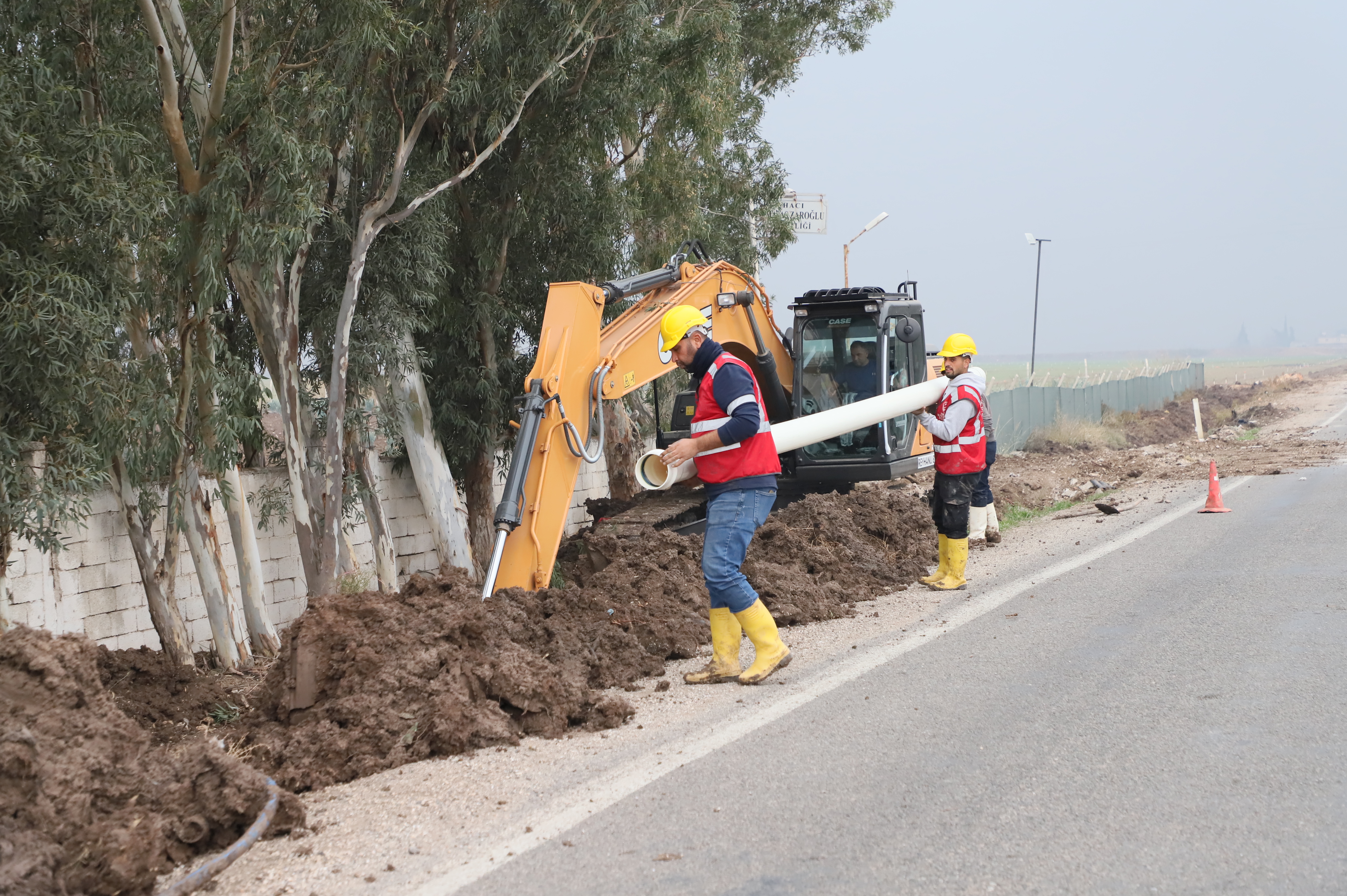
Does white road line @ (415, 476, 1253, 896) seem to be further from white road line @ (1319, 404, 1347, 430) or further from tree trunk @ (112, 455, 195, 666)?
white road line @ (1319, 404, 1347, 430)

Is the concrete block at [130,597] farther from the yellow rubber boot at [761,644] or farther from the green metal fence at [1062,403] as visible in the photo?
the green metal fence at [1062,403]

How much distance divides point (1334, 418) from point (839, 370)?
27.4m

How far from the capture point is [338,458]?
10.4 m

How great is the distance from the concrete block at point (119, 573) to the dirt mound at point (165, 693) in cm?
83

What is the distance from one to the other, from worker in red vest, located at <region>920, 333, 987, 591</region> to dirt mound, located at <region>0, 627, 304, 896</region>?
658cm

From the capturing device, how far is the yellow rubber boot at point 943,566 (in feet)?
33.0

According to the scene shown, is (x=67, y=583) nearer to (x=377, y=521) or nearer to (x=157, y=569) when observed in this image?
(x=157, y=569)

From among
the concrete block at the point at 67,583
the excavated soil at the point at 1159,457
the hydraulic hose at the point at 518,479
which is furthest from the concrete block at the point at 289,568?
the excavated soil at the point at 1159,457

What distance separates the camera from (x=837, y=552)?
36.0ft

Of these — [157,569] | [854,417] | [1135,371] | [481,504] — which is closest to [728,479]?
[854,417]

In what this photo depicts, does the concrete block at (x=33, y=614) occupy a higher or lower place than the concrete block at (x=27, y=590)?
lower

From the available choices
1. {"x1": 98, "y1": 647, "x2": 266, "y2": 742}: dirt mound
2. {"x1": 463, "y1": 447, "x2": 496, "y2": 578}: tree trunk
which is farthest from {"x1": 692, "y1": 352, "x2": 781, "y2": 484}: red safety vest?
{"x1": 463, "y1": 447, "x2": 496, "y2": 578}: tree trunk

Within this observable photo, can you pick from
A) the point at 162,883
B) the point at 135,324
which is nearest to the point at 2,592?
the point at 135,324

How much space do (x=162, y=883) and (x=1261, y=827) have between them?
402 centimetres
